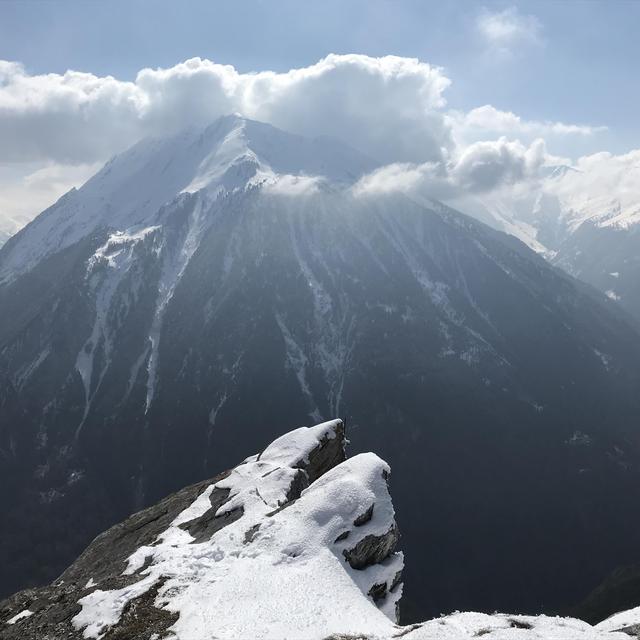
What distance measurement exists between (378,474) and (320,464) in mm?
16573

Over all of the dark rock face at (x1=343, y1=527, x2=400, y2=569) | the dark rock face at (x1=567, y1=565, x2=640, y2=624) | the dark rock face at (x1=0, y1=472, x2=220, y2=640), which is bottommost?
the dark rock face at (x1=567, y1=565, x2=640, y2=624)

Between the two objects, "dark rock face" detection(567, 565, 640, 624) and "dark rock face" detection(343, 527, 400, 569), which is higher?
"dark rock face" detection(343, 527, 400, 569)

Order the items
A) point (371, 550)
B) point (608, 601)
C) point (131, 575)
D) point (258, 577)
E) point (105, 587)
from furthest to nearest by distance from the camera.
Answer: point (608, 601) < point (371, 550) < point (131, 575) < point (105, 587) < point (258, 577)

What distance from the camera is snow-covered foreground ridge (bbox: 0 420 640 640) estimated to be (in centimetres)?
3834

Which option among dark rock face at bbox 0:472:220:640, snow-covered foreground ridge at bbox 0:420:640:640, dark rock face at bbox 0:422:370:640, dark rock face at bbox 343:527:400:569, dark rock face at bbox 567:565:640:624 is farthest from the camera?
dark rock face at bbox 567:565:640:624

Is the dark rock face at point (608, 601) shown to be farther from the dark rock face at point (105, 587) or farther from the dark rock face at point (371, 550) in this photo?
the dark rock face at point (105, 587)

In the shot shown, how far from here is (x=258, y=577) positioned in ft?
148

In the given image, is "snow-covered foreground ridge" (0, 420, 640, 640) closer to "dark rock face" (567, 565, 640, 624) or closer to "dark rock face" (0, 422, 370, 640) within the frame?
"dark rock face" (0, 422, 370, 640)

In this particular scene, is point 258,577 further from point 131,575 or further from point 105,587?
point 105,587

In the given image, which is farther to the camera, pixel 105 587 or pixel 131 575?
pixel 131 575

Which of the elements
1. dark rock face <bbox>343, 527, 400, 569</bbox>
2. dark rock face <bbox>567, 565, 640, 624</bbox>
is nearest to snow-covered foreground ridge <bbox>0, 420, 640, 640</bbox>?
dark rock face <bbox>343, 527, 400, 569</bbox>

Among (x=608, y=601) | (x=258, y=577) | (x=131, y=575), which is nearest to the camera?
(x=258, y=577)

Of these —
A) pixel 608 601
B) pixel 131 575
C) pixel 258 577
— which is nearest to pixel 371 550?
pixel 258 577

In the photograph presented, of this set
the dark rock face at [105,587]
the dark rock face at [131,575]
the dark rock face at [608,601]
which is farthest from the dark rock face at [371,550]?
the dark rock face at [608,601]
